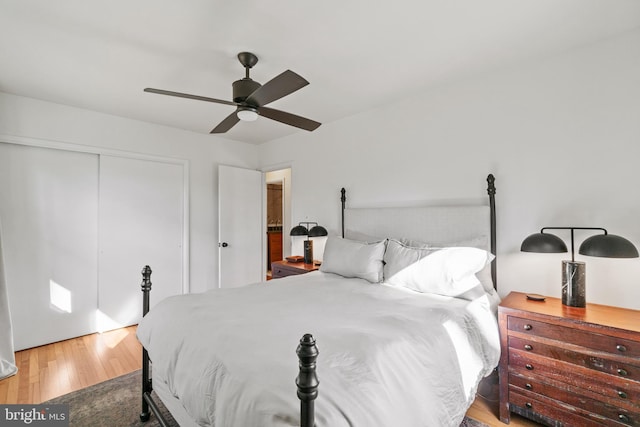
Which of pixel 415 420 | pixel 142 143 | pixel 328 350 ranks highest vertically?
pixel 142 143

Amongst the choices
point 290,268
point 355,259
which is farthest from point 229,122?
point 290,268

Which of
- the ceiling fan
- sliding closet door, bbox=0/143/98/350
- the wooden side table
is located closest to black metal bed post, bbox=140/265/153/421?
the ceiling fan

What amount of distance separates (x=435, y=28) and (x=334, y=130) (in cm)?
194

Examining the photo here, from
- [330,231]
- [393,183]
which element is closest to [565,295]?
[393,183]

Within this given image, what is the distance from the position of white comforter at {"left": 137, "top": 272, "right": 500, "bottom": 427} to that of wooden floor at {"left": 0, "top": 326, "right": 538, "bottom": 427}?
→ 19.3 inches

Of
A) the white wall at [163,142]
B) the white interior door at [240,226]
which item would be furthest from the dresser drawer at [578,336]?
the white wall at [163,142]

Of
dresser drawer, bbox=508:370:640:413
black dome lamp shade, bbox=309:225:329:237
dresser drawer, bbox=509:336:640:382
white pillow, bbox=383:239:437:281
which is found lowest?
dresser drawer, bbox=508:370:640:413

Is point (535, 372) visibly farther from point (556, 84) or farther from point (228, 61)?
point (228, 61)

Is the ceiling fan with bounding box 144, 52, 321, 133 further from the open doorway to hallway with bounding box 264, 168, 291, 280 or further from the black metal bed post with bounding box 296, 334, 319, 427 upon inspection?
the open doorway to hallway with bounding box 264, 168, 291, 280

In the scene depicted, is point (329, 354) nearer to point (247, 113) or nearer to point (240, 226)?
point (247, 113)

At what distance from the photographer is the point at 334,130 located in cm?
376

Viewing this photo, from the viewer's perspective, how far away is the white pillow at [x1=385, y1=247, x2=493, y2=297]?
82.3 inches

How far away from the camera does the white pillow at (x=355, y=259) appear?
2.57 metres

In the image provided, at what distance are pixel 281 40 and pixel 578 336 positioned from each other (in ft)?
8.50
